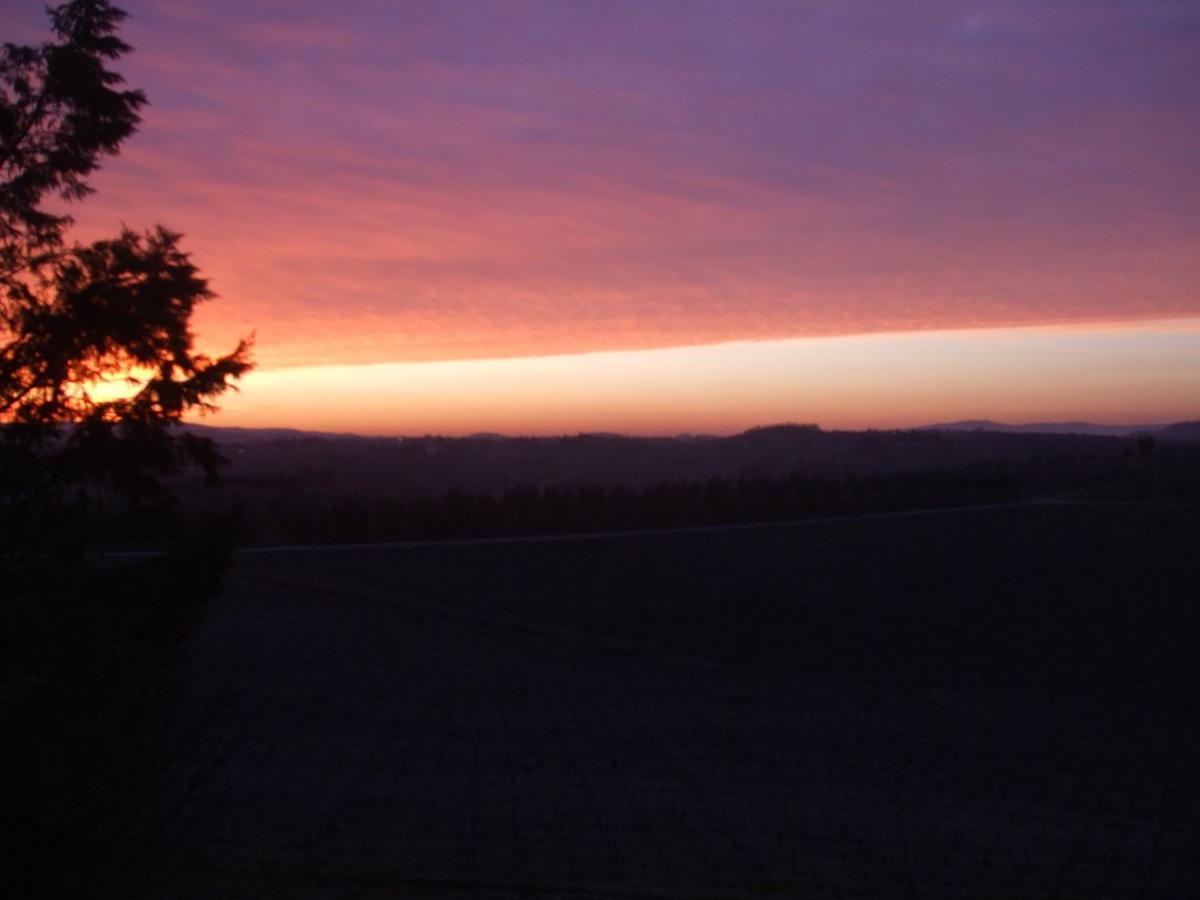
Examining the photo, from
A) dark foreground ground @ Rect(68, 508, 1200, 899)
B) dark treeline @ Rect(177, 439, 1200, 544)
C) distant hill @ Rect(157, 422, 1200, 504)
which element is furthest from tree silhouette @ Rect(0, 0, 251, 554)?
distant hill @ Rect(157, 422, 1200, 504)

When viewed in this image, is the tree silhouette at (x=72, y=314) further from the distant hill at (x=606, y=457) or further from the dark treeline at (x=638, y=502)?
the distant hill at (x=606, y=457)

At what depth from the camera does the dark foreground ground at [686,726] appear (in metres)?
9.66

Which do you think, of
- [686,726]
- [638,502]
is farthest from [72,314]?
[638,502]

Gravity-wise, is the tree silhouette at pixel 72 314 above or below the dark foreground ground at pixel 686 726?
above

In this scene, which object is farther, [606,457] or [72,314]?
[606,457]

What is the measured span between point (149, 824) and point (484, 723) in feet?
29.8

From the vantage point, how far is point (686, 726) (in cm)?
1605

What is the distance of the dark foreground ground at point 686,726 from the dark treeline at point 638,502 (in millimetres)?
6372

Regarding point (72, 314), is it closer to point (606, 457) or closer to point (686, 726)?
point (686, 726)

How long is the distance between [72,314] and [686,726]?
9.06m

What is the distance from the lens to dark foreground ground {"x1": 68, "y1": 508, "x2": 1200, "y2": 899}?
9664 mm

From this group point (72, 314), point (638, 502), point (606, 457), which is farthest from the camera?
point (606, 457)

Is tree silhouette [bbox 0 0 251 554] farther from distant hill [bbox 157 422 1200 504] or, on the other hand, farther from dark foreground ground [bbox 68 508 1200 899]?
distant hill [bbox 157 422 1200 504]

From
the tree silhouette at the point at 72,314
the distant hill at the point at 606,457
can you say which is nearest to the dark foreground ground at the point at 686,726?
the tree silhouette at the point at 72,314
